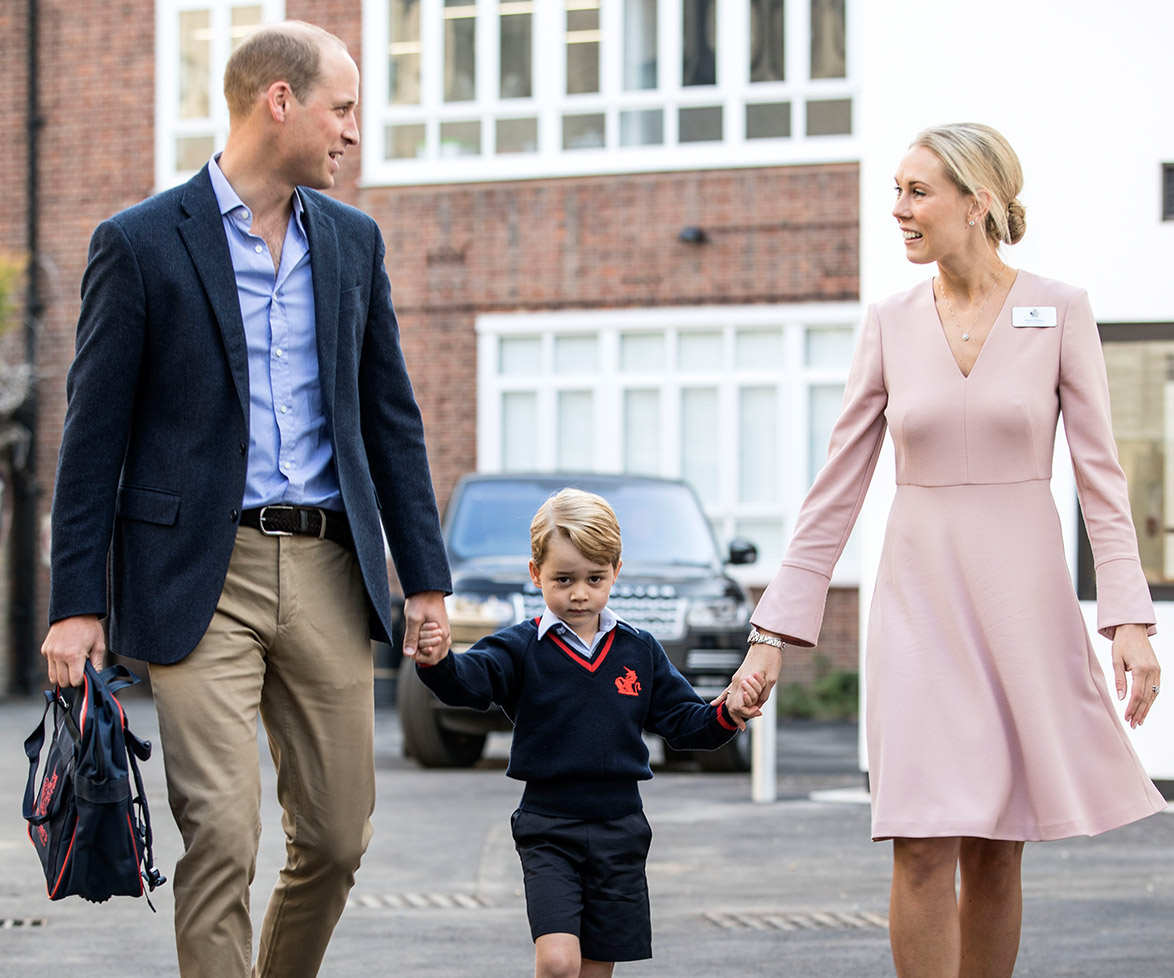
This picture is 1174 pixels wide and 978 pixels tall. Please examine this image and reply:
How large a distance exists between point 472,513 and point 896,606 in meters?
8.52

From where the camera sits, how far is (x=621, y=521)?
494 inches

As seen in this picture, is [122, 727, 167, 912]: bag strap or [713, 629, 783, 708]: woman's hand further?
[713, 629, 783, 708]: woman's hand

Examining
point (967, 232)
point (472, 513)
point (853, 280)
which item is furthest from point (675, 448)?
point (967, 232)

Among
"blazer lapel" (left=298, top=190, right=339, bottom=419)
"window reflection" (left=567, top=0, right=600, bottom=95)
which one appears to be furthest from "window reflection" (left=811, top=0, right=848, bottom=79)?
"blazer lapel" (left=298, top=190, right=339, bottom=419)

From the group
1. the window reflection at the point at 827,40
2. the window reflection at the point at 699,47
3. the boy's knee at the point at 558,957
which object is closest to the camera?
the boy's knee at the point at 558,957

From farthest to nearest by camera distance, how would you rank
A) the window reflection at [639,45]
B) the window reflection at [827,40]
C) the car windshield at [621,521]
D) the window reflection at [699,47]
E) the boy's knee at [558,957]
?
the window reflection at [639,45]
the window reflection at [699,47]
the window reflection at [827,40]
the car windshield at [621,521]
the boy's knee at [558,957]

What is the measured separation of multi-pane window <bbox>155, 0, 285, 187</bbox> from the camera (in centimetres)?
2038

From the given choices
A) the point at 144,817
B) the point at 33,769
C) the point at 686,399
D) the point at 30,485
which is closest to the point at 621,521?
the point at 686,399

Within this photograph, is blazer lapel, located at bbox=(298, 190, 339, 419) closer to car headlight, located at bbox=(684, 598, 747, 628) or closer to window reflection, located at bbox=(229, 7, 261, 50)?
car headlight, located at bbox=(684, 598, 747, 628)

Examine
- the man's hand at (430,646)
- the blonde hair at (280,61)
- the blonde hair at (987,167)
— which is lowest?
the man's hand at (430,646)

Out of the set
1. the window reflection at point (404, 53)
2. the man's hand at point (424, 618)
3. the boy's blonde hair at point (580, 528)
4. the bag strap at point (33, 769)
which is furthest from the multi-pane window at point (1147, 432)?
the window reflection at point (404, 53)

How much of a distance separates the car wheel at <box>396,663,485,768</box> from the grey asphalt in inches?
34.6

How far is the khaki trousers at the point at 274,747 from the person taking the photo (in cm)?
380

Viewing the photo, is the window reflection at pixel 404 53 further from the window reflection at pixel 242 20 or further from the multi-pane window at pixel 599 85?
the window reflection at pixel 242 20
